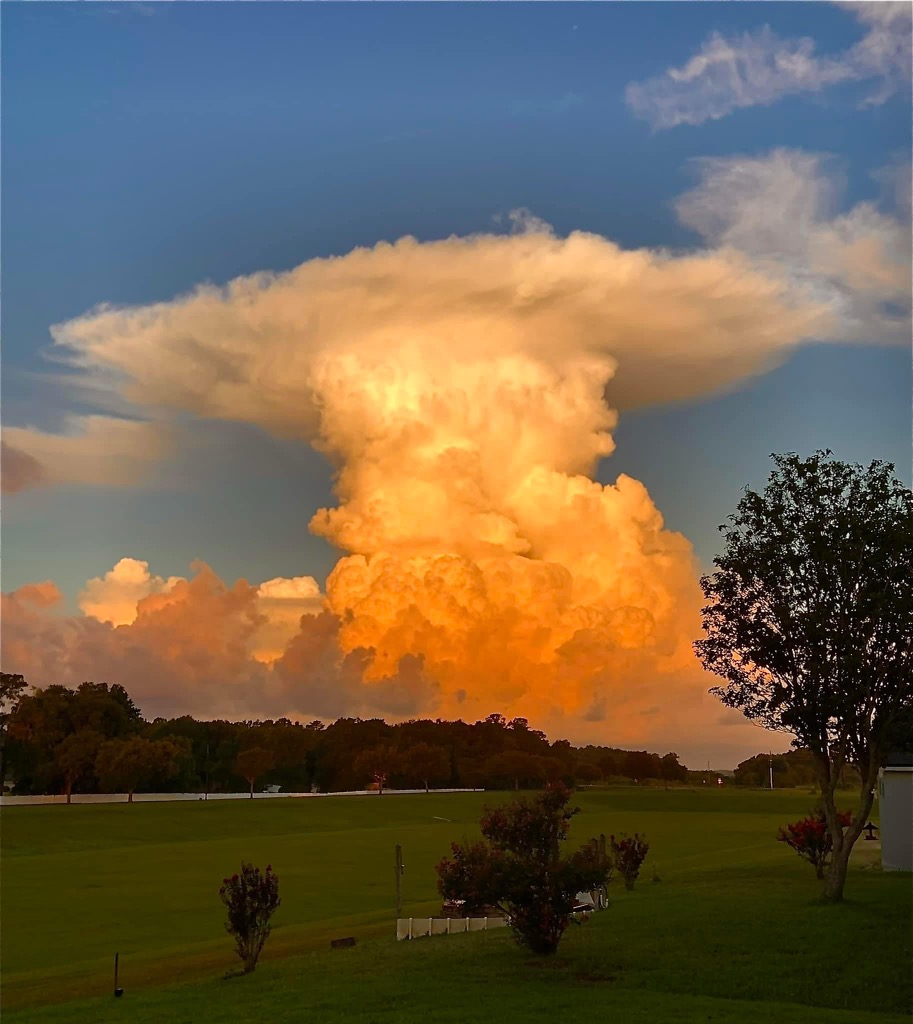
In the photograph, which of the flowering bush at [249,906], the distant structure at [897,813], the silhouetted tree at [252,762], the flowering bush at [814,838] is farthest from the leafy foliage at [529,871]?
the silhouetted tree at [252,762]

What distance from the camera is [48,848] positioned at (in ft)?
285

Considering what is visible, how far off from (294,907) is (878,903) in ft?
86.9

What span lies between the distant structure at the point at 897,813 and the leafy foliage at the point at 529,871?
70.0 ft

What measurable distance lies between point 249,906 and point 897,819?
27496mm

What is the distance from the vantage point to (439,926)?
1371 inches

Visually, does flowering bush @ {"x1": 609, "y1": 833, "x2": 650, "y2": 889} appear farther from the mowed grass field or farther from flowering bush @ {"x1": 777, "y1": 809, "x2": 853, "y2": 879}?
flowering bush @ {"x1": 777, "y1": 809, "x2": 853, "y2": 879}

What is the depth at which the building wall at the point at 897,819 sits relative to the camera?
44188mm

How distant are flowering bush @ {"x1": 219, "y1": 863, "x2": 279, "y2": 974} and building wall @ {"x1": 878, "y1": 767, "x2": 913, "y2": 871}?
2556 cm

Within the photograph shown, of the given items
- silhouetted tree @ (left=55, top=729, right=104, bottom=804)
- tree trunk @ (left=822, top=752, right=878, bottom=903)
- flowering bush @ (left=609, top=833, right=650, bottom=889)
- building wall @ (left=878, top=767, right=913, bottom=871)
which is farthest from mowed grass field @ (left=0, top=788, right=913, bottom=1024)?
silhouetted tree @ (left=55, top=729, right=104, bottom=804)

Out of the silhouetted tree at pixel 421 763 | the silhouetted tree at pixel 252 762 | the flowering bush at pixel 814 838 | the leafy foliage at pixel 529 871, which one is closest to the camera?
the leafy foliage at pixel 529 871

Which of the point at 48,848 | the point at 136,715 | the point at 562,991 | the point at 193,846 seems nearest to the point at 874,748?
the point at 562,991

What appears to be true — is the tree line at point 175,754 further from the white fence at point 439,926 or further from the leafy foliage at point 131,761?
the white fence at point 439,926

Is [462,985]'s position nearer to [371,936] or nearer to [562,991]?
[562,991]

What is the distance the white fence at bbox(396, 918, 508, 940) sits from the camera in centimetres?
3434
